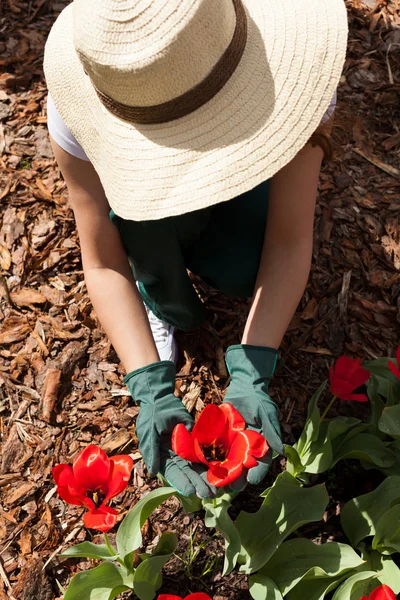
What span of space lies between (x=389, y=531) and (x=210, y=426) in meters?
0.67

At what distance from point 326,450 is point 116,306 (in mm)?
725

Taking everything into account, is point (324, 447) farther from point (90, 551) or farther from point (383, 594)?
point (90, 551)

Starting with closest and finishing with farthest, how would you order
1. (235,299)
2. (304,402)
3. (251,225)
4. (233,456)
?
(233,456)
(251,225)
(304,402)
(235,299)

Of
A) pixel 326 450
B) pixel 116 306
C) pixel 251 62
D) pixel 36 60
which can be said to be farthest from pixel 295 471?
pixel 36 60

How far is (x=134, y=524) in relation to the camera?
154cm

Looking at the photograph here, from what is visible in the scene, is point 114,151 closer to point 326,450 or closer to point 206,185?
point 206,185

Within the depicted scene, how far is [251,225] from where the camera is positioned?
6.44ft

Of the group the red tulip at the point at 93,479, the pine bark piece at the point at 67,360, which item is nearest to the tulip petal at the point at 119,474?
the red tulip at the point at 93,479

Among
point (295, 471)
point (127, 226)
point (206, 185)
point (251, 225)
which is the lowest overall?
point (295, 471)

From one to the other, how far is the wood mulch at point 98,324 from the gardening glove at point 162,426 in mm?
449

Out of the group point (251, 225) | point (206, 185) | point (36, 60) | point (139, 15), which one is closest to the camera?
point (139, 15)

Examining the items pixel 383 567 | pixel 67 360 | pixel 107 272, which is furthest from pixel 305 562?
pixel 67 360

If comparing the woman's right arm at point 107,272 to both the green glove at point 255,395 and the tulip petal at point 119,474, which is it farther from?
the tulip petal at point 119,474

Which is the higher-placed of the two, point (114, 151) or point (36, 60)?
point (114, 151)
